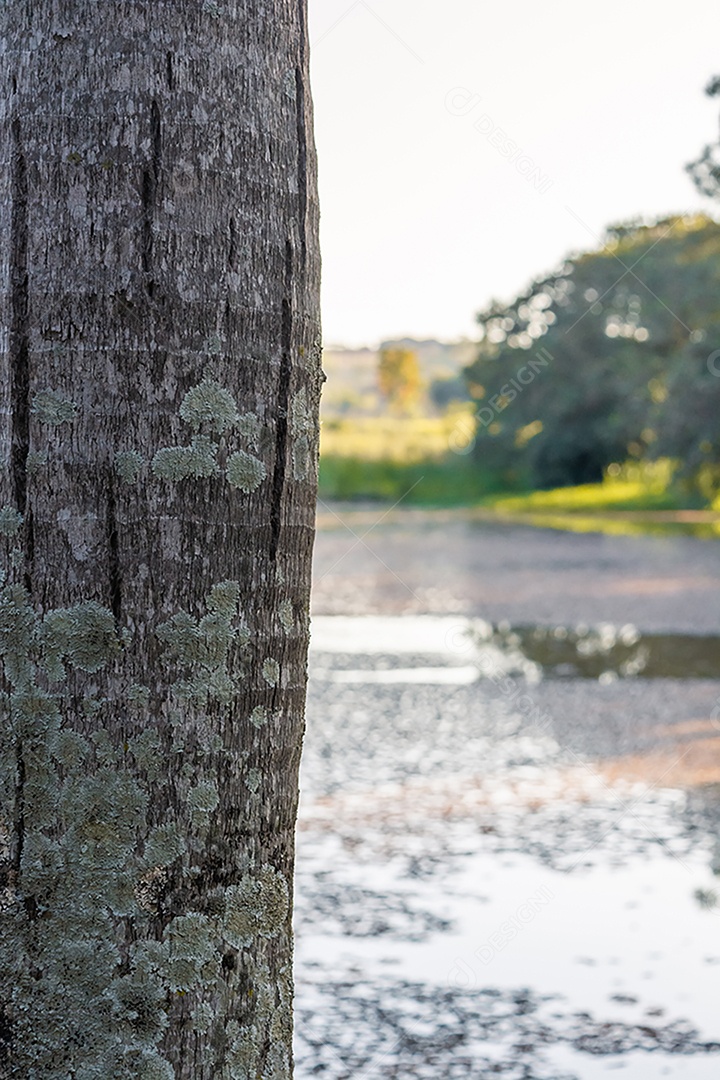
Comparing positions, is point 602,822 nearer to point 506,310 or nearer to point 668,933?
point 668,933

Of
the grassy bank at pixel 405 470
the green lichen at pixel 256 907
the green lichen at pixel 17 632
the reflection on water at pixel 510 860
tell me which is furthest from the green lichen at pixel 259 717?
the grassy bank at pixel 405 470

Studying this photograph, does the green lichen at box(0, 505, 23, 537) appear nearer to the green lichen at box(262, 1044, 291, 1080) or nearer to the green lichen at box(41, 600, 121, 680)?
the green lichen at box(41, 600, 121, 680)

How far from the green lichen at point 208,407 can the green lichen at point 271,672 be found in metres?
0.35

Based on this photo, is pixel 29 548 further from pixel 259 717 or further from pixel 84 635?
pixel 259 717

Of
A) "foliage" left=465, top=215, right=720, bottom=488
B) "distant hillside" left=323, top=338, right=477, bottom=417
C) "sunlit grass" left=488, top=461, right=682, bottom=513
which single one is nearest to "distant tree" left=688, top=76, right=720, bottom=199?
"foliage" left=465, top=215, right=720, bottom=488

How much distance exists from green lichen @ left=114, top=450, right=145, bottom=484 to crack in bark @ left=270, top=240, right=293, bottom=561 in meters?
0.21

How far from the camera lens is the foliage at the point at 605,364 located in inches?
1321

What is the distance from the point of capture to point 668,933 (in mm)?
5203

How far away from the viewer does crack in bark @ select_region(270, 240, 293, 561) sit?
1.92 m

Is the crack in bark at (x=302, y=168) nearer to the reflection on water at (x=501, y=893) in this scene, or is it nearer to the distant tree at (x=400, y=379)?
the reflection on water at (x=501, y=893)

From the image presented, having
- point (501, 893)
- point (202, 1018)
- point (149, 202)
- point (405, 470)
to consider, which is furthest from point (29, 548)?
point (405, 470)

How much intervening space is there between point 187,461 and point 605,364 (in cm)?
4857

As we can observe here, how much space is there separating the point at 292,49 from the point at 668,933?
4.18 m

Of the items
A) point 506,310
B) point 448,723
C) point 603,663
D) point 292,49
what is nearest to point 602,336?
point 506,310
